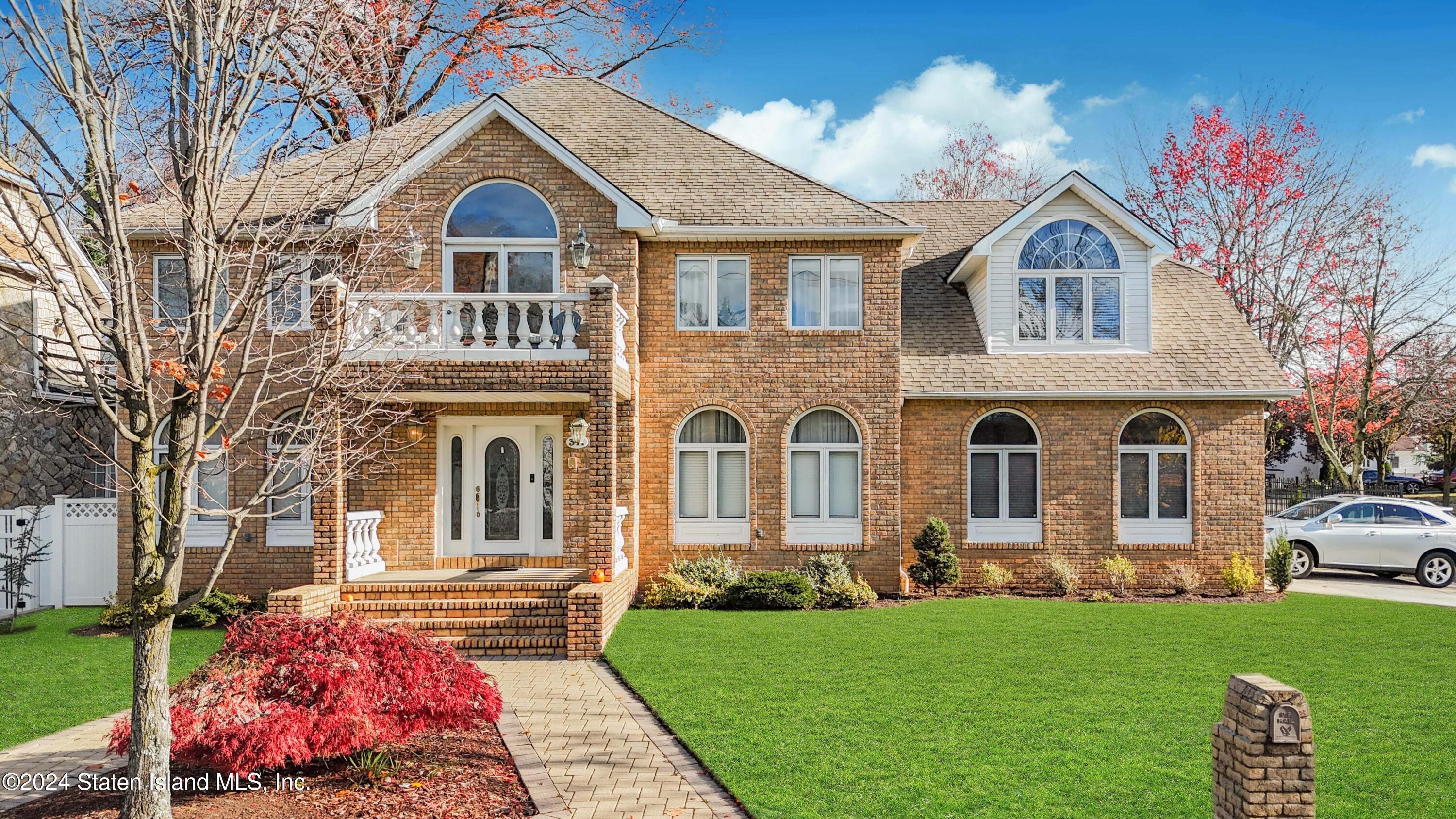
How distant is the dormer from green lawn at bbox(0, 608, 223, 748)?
13.6 meters

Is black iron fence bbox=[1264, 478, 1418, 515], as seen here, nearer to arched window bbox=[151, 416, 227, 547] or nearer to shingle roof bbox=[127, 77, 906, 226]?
shingle roof bbox=[127, 77, 906, 226]

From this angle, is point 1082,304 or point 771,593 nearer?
point 771,593

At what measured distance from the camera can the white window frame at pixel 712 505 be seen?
51.0 ft

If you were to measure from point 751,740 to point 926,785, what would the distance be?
1.57 metres

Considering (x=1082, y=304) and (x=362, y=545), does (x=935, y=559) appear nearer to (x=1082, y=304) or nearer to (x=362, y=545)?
(x=1082, y=304)

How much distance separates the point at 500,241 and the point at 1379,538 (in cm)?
1752

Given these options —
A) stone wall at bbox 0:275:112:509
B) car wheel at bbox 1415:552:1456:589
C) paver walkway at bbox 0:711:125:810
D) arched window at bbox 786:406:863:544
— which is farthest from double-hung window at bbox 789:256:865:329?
car wheel at bbox 1415:552:1456:589

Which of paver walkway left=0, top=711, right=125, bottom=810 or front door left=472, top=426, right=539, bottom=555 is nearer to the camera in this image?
paver walkway left=0, top=711, right=125, bottom=810

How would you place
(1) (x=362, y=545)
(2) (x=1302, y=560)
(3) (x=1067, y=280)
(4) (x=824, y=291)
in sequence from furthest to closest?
(2) (x=1302, y=560), (3) (x=1067, y=280), (4) (x=824, y=291), (1) (x=362, y=545)

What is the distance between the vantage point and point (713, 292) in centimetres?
1564

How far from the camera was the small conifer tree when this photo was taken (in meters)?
15.2

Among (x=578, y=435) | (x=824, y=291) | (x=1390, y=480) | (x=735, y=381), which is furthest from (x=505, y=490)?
(x=1390, y=480)

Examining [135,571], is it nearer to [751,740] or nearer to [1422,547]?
[751,740]

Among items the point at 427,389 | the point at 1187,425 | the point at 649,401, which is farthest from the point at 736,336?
the point at 1187,425
